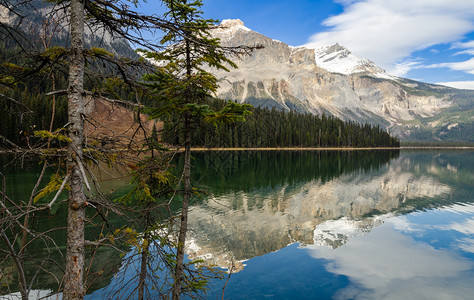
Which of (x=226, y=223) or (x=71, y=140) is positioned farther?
(x=226, y=223)

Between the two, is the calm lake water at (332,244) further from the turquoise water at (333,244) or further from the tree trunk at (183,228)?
the tree trunk at (183,228)

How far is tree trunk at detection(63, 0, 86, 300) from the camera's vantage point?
511 centimetres

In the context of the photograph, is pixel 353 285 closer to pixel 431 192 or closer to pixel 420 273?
pixel 420 273

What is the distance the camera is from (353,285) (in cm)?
1612

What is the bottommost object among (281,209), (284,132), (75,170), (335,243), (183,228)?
(335,243)

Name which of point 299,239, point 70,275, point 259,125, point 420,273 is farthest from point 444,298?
point 259,125

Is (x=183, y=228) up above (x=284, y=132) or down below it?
below

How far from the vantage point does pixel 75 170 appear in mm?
5234

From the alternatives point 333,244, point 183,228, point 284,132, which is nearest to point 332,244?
point 333,244

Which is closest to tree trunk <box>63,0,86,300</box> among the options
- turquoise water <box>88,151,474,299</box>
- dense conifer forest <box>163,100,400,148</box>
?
turquoise water <box>88,151,474,299</box>

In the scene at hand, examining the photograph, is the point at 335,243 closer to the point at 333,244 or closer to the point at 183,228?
the point at 333,244

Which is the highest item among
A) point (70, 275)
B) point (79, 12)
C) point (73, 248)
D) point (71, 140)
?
point (79, 12)

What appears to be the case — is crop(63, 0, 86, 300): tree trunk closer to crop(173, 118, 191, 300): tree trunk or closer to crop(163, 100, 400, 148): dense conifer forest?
crop(173, 118, 191, 300): tree trunk

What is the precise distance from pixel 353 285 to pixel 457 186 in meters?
52.6
